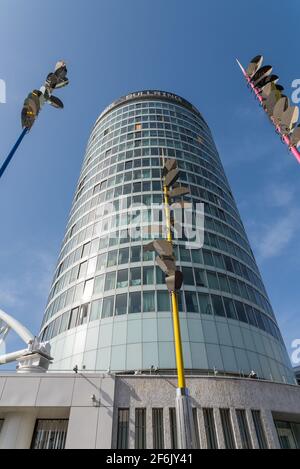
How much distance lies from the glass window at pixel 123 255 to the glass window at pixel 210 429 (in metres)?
15.2

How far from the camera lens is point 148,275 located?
28.0 m

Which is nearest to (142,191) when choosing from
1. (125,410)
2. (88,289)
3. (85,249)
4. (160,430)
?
(85,249)

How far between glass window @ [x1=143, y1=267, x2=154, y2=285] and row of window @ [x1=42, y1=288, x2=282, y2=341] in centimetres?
107

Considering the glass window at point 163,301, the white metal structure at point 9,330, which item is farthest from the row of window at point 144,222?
the white metal structure at point 9,330

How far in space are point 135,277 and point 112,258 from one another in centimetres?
370

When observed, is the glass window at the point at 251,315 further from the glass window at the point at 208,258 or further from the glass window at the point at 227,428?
the glass window at the point at 227,428

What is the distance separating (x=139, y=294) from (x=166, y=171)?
18.4 metres

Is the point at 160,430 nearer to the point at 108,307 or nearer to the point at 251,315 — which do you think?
the point at 108,307

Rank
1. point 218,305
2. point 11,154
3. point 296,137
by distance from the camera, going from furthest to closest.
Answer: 1. point 218,305
2. point 11,154
3. point 296,137

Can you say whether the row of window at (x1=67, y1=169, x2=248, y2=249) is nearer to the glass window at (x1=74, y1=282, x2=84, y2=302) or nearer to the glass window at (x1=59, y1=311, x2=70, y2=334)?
the glass window at (x1=74, y1=282, x2=84, y2=302)

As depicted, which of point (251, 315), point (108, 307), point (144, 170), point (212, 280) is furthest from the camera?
point (144, 170)
